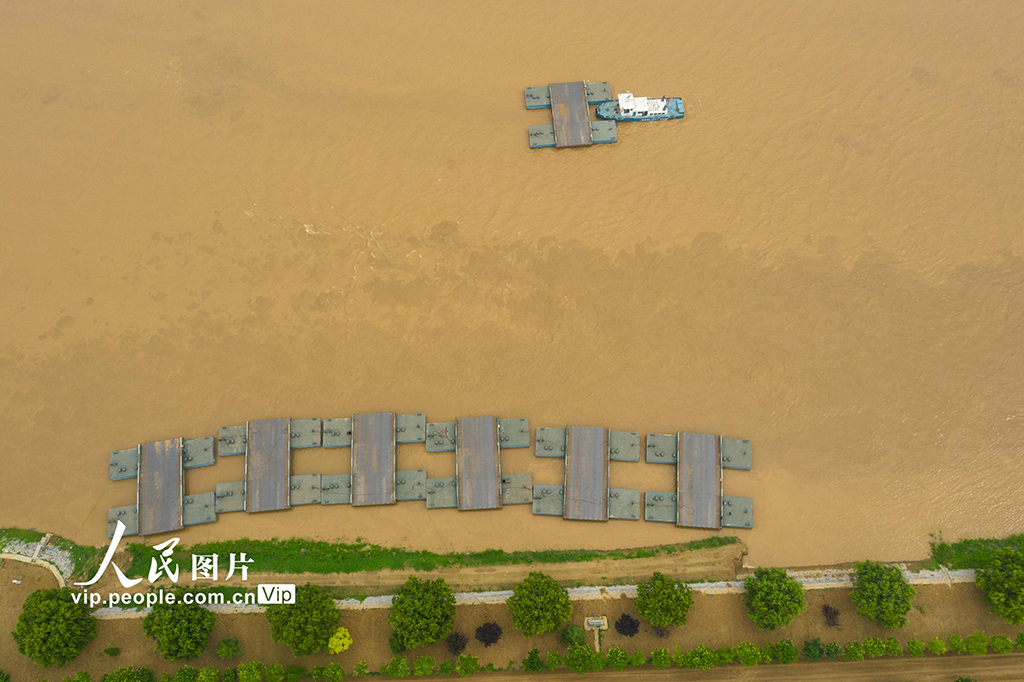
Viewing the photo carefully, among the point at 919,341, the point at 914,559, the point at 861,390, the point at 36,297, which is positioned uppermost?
the point at 36,297

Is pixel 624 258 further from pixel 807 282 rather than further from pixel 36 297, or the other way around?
pixel 36 297

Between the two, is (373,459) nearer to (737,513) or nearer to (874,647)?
(737,513)

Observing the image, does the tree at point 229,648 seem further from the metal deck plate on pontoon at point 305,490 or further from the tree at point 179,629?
the metal deck plate on pontoon at point 305,490

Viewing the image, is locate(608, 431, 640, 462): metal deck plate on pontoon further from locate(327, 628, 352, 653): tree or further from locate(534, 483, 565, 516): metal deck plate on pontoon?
locate(327, 628, 352, 653): tree

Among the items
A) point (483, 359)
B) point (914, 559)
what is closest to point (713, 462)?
point (914, 559)

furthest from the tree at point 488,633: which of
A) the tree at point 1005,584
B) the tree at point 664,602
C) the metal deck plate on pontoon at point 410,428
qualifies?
the tree at point 1005,584

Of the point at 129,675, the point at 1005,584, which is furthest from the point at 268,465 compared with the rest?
the point at 1005,584

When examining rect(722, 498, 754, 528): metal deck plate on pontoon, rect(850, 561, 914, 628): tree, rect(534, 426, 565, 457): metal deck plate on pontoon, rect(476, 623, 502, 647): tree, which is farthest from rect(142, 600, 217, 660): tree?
rect(850, 561, 914, 628): tree
